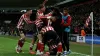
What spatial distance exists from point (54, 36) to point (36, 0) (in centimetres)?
5384

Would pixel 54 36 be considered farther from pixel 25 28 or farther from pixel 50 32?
Answer: pixel 25 28

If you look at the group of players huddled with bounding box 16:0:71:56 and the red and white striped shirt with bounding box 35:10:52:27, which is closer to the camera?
the group of players huddled with bounding box 16:0:71:56

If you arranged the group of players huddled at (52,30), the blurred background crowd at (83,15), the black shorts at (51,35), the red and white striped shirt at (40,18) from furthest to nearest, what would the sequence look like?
the blurred background crowd at (83,15)
the red and white striped shirt at (40,18)
the group of players huddled at (52,30)
the black shorts at (51,35)

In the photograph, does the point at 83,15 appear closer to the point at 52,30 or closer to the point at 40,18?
the point at 40,18

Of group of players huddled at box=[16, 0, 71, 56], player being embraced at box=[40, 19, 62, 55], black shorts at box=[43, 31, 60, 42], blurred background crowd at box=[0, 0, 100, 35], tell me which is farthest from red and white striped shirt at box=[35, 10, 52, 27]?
blurred background crowd at box=[0, 0, 100, 35]

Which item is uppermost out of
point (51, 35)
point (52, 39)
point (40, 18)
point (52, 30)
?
point (40, 18)

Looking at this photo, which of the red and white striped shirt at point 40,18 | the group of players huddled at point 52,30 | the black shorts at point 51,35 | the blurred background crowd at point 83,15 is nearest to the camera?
the black shorts at point 51,35

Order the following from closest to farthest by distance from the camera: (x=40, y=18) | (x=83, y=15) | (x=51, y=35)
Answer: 1. (x=51, y=35)
2. (x=40, y=18)
3. (x=83, y=15)

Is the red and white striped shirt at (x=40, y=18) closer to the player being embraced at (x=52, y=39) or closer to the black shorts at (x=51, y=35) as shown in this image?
the player being embraced at (x=52, y=39)

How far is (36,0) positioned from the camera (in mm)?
64000

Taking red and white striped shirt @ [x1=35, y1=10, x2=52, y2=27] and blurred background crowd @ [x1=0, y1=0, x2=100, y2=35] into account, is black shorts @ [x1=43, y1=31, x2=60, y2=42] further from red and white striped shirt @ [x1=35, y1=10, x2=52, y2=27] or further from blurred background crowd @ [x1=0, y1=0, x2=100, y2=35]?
blurred background crowd @ [x1=0, y1=0, x2=100, y2=35]

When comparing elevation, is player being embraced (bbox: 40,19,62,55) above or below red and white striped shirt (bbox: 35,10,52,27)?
below

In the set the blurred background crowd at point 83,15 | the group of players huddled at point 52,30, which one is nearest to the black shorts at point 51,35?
the group of players huddled at point 52,30

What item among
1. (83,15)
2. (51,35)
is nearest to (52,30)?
(51,35)
